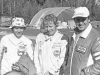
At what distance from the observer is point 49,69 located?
12.3ft

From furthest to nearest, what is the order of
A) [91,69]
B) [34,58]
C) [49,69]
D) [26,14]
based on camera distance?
[26,14]
[34,58]
[49,69]
[91,69]

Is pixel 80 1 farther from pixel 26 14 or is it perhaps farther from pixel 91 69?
pixel 91 69

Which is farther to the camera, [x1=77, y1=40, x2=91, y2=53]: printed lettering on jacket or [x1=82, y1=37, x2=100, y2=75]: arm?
[x1=77, y1=40, x2=91, y2=53]: printed lettering on jacket

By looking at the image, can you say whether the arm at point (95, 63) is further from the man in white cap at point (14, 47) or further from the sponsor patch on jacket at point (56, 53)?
the man in white cap at point (14, 47)

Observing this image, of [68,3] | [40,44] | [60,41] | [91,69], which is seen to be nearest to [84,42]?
[91,69]

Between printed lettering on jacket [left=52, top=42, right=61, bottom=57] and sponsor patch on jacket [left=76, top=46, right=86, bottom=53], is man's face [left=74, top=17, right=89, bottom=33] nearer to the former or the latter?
sponsor patch on jacket [left=76, top=46, right=86, bottom=53]

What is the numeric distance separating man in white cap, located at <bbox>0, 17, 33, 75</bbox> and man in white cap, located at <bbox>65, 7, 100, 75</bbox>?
57.6 inches

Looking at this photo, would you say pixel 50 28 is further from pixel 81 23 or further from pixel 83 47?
pixel 83 47

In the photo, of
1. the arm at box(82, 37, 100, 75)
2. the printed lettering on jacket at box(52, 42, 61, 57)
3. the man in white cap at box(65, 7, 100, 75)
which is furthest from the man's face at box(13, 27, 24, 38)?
the arm at box(82, 37, 100, 75)

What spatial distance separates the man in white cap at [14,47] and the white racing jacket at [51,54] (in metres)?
0.46

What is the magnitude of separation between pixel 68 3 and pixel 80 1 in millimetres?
9362

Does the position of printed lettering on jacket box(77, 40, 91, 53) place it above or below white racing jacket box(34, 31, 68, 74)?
above

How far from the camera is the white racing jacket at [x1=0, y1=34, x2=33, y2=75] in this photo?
14.1ft

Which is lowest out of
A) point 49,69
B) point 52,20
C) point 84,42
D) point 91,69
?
point 49,69
